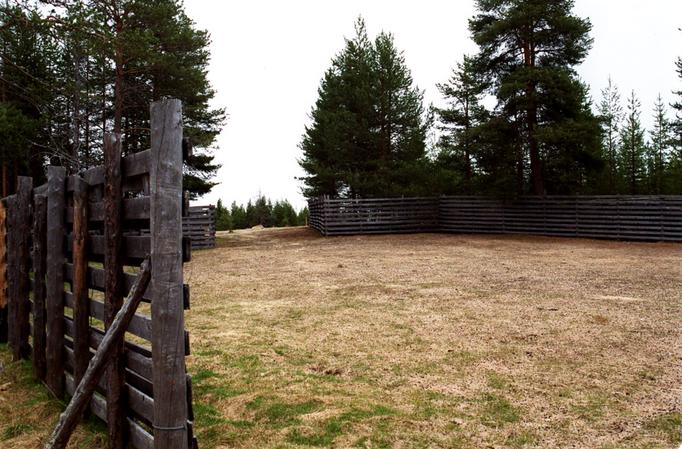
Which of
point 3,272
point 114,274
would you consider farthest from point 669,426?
point 3,272

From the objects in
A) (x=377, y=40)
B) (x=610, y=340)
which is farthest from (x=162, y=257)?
(x=377, y=40)

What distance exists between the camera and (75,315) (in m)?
4.00

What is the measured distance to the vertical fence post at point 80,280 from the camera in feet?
12.8

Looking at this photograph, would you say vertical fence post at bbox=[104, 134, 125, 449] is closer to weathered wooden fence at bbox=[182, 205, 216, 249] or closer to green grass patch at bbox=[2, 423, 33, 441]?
green grass patch at bbox=[2, 423, 33, 441]

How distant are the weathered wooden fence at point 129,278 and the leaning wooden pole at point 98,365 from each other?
0.09m

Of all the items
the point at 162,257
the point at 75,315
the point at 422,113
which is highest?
the point at 422,113

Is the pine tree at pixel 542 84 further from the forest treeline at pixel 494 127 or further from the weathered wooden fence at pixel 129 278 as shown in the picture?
the weathered wooden fence at pixel 129 278

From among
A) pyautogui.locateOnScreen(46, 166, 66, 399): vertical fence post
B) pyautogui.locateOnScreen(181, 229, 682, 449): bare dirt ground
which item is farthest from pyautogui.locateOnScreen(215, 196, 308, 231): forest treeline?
pyautogui.locateOnScreen(46, 166, 66, 399): vertical fence post

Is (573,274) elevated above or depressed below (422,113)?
below

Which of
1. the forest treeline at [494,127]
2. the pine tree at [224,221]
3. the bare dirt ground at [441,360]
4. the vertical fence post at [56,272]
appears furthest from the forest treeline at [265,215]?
the vertical fence post at [56,272]

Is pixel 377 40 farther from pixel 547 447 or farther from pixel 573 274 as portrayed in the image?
pixel 547 447

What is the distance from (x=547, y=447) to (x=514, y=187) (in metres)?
21.0

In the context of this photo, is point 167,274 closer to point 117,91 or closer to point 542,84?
point 117,91

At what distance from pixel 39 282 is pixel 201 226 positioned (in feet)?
57.0
